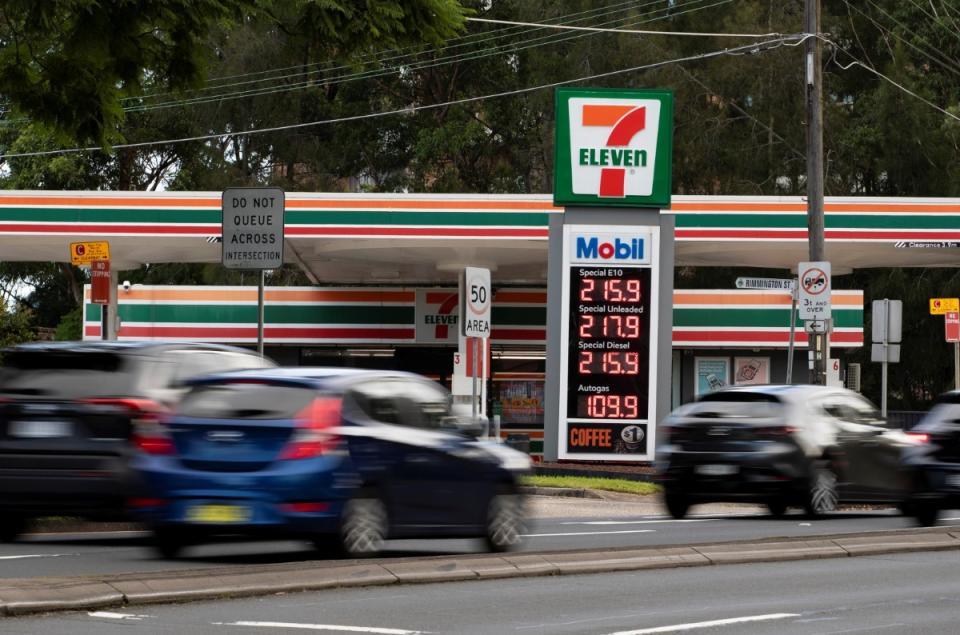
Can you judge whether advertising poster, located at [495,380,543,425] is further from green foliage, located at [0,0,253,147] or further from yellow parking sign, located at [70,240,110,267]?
green foliage, located at [0,0,253,147]

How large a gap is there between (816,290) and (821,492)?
23.2 feet

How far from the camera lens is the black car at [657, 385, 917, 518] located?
1814 centimetres

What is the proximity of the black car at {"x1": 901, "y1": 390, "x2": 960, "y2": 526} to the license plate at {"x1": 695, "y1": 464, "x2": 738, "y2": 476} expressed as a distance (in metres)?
1.78

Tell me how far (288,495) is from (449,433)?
74.3 inches

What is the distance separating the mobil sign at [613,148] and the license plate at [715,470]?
11.6 meters

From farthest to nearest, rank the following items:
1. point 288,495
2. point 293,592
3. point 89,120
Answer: point 89,120, point 288,495, point 293,592

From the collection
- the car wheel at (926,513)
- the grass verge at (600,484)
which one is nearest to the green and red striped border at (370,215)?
the grass verge at (600,484)

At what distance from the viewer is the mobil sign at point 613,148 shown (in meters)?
29.2

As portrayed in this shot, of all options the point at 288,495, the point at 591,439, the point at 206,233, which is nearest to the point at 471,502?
the point at 288,495

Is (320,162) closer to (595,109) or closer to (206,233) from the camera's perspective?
(206,233)

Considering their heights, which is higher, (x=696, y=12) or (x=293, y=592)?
(x=696, y=12)

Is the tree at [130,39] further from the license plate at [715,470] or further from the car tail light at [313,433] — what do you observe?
the license plate at [715,470]

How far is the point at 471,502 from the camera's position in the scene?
1372 cm

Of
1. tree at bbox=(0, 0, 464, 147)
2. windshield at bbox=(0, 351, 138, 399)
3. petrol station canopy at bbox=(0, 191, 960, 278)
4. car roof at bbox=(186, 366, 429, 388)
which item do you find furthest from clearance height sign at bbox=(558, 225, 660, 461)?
car roof at bbox=(186, 366, 429, 388)
